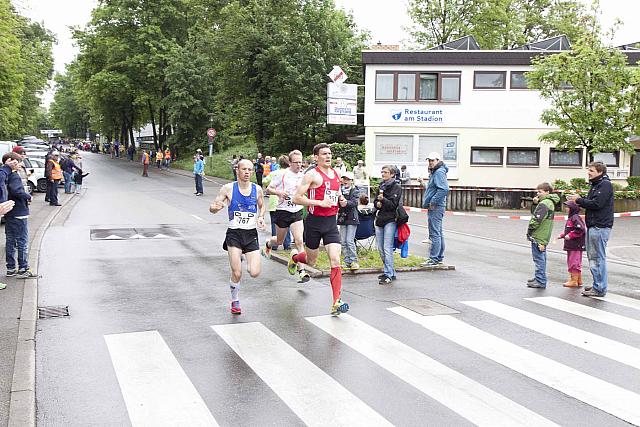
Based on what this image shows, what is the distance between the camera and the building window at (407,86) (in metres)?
33.6

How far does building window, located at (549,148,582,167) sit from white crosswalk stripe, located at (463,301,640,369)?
85.5 feet

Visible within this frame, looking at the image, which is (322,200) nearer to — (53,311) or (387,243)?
(387,243)

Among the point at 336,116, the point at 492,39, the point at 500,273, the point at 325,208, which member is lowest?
the point at 500,273

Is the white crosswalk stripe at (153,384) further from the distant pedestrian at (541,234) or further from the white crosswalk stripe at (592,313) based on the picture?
the distant pedestrian at (541,234)

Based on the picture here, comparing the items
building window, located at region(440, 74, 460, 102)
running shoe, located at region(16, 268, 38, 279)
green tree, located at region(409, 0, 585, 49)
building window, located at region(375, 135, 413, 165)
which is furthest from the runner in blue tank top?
green tree, located at region(409, 0, 585, 49)

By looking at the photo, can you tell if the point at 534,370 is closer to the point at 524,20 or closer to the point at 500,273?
the point at 500,273

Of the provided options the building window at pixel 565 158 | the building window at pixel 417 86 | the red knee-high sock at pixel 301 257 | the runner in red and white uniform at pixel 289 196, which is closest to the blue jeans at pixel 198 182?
the building window at pixel 417 86

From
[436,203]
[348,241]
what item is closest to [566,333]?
[348,241]

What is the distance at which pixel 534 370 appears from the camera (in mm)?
6523

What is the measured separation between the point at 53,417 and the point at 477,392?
3.48m

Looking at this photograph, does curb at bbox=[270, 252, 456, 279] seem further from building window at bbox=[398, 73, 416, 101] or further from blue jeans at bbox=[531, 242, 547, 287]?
building window at bbox=[398, 73, 416, 101]

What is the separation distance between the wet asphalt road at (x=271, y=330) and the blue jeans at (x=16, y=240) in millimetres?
524

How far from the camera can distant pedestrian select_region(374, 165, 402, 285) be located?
1056 cm

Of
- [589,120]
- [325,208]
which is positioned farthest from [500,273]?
[589,120]
